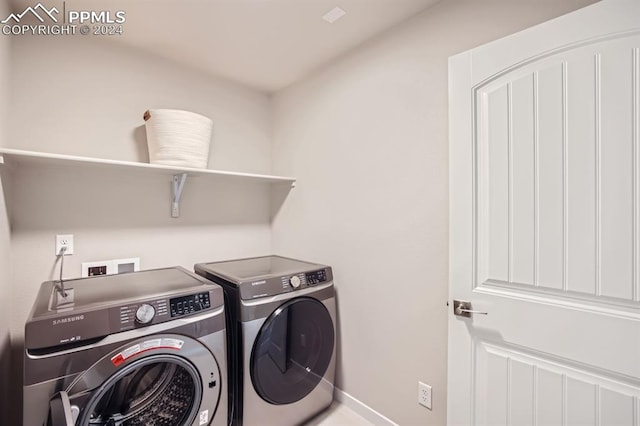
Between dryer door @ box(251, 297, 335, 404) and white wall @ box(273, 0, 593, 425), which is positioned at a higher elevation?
white wall @ box(273, 0, 593, 425)

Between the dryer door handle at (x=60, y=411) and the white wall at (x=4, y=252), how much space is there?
66 cm

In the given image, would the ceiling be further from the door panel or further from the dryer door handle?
the dryer door handle

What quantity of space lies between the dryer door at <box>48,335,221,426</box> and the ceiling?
5.28 feet

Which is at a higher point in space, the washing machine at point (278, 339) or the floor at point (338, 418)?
the washing machine at point (278, 339)

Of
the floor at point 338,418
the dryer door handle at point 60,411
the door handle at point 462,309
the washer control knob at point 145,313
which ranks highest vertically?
the washer control knob at point 145,313

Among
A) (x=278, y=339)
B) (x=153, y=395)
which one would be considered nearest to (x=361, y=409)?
(x=278, y=339)

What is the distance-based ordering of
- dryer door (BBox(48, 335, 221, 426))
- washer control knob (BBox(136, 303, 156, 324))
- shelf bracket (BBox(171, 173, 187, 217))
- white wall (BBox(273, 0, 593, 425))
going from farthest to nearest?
shelf bracket (BBox(171, 173, 187, 217)), white wall (BBox(273, 0, 593, 425)), washer control knob (BBox(136, 303, 156, 324)), dryer door (BBox(48, 335, 221, 426))

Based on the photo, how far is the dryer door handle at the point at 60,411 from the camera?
918mm

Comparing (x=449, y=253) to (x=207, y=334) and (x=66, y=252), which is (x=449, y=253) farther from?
(x=66, y=252)

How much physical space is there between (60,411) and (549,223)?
1.79 metres

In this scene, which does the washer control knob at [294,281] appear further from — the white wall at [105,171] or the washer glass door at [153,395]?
the white wall at [105,171]

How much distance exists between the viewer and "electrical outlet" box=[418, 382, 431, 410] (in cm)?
150

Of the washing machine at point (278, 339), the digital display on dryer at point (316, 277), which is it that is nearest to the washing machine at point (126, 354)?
the washing machine at point (278, 339)

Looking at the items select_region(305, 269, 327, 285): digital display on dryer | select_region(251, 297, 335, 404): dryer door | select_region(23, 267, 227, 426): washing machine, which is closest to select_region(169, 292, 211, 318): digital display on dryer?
select_region(23, 267, 227, 426): washing machine
